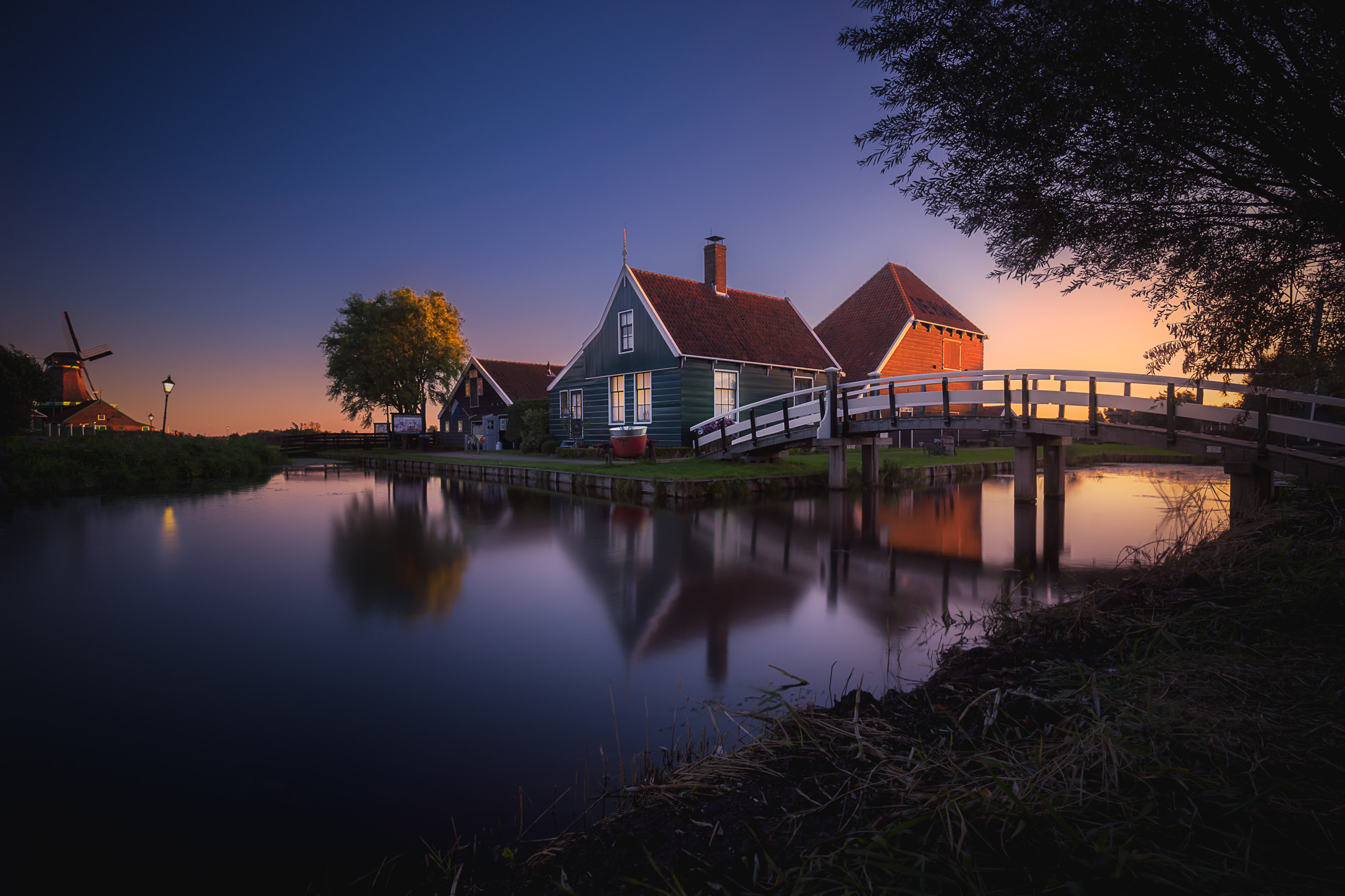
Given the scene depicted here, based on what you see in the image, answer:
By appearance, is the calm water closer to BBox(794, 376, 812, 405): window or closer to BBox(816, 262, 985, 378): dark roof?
BBox(794, 376, 812, 405): window

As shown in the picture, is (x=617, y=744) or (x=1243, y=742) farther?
(x=617, y=744)

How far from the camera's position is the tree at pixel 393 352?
42281 mm

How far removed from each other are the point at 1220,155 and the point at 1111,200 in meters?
0.72

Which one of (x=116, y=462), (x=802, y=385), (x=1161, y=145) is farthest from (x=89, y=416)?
(x=1161, y=145)

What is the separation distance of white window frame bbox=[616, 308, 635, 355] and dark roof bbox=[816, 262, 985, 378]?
32.8ft

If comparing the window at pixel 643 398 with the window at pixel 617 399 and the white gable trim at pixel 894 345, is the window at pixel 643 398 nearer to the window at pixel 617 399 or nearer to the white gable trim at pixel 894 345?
the window at pixel 617 399

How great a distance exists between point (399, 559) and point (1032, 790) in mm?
8796

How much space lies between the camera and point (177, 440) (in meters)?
25.7

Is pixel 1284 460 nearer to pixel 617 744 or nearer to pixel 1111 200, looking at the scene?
pixel 1111 200

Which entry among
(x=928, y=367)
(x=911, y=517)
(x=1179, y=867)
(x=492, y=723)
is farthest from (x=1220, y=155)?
(x=928, y=367)

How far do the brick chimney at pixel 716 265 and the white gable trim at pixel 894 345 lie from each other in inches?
273

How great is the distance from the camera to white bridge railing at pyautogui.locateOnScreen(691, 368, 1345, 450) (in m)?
8.26

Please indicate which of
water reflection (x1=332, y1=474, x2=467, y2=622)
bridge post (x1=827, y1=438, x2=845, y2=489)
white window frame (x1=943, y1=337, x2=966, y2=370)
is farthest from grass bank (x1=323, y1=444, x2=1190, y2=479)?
water reflection (x1=332, y1=474, x2=467, y2=622)

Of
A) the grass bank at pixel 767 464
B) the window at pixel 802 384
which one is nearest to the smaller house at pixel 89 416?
the grass bank at pixel 767 464
